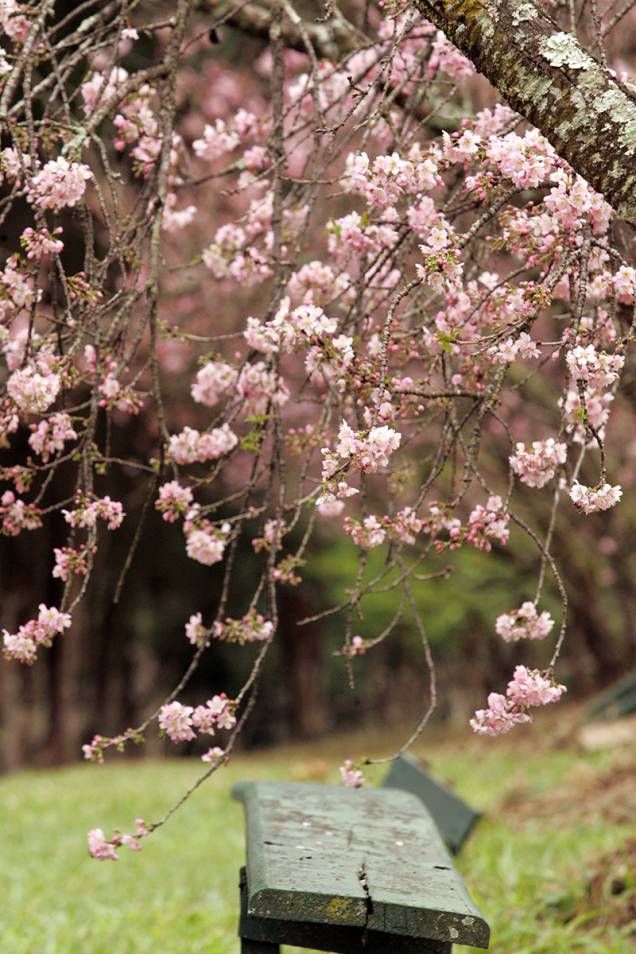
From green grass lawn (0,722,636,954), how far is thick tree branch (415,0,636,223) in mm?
2849

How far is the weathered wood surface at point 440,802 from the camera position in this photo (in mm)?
6516

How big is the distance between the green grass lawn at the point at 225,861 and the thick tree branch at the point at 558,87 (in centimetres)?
285

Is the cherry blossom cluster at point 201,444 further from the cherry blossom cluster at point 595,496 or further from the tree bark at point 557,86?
the tree bark at point 557,86

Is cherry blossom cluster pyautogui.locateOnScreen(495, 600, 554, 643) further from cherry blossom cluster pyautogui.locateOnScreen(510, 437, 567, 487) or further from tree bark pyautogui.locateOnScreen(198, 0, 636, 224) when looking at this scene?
tree bark pyautogui.locateOnScreen(198, 0, 636, 224)

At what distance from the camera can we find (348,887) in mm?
2459

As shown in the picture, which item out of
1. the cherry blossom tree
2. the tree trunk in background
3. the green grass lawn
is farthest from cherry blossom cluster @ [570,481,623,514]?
the tree trunk in background

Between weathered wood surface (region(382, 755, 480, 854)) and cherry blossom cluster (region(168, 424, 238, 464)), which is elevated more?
cherry blossom cluster (region(168, 424, 238, 464))

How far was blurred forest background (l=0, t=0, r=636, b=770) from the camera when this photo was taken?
→ 12.3 m

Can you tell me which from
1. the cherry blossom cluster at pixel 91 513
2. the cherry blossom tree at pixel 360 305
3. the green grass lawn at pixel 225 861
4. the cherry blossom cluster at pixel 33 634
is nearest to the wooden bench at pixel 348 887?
the cherry blossom tree at pixel 360 305

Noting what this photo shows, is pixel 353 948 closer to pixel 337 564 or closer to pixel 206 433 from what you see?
pixel 206 433

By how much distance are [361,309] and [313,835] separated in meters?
1.47

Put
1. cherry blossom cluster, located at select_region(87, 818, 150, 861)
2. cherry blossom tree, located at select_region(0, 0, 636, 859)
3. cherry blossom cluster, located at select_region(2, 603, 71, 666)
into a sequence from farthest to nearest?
cherry blossom cluster, located at select_region(2, 603, 71, 666) → cherry blossom cluster, located at select_region(87, 818, 150, 861) → cherry blossom tree, located at select_region(0, 0, 636, 859)

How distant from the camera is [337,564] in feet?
57.4

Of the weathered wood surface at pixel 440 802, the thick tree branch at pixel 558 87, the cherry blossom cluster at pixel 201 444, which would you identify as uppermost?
the thick tree branch at pixel 558 87
